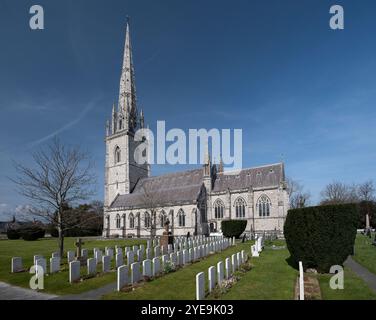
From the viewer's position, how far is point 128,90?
194 feet

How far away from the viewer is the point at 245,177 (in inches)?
1839

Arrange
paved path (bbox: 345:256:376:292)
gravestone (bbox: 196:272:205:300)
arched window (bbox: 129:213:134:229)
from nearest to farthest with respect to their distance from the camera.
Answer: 1. gravestone (bbox: 196:272:205:300)
2. paved path (bbox: 345:256:376:292)
3. arched window (bbox: 129:213:134:229)

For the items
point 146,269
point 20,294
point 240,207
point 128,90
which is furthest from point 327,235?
point 128,90

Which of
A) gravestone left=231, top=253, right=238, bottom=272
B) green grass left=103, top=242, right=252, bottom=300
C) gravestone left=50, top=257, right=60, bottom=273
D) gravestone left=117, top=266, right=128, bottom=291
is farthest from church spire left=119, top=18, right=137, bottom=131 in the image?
gravestone left=117, top=266, right=128, bottom=291

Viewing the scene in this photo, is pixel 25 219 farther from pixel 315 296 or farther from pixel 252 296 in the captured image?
pixel 315 296

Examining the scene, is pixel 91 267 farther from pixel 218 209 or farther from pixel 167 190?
pixel 167 190

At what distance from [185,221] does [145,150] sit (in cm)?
2112

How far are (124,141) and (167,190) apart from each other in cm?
1377

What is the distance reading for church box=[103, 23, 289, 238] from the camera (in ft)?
141

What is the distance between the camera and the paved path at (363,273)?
10.6 metres

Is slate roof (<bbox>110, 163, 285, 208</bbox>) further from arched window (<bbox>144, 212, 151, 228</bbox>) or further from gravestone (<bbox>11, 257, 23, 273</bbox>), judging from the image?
gravestone (<bbox>11, 257, 23, 273</bbox>)

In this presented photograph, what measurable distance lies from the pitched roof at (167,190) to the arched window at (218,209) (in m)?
3.84

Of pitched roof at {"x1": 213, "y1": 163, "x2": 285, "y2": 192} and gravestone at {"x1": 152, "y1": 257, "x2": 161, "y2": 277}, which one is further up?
pitched roof at {"x1": 213, "y1": 163, "x2": 285, "y2": 192}

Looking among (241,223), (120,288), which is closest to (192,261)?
(120,288)
